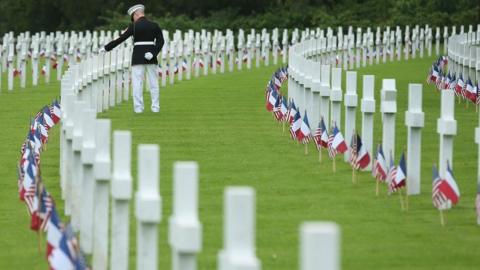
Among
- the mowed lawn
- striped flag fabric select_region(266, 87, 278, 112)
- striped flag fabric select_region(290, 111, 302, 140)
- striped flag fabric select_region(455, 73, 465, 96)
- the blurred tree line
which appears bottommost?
the mowed lawn

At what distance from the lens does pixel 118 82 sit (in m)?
29.8

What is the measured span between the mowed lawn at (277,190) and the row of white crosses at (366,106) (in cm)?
37

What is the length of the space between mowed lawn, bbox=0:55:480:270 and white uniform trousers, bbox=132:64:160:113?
25cm

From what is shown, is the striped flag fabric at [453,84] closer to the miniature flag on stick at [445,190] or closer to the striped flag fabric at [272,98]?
the striped flag fabric at [272,98]

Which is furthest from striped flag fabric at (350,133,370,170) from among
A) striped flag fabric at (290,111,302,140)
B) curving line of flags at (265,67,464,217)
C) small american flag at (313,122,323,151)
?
striped flag fabric at (290,111,302,140)

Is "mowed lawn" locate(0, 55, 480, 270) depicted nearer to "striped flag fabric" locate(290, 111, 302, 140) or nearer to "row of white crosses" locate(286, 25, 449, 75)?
"striped flag fabric" locate(290, 111, 302, 140)

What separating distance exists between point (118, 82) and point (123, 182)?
63.1 ft

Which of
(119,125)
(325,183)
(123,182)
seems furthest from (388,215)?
(119,125)

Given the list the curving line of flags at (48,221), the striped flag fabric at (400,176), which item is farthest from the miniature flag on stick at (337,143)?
the curving line of flags at (48,221)

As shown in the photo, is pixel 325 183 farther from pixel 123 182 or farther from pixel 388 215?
pixel 123 182

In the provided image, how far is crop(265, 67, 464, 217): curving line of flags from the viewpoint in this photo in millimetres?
13383

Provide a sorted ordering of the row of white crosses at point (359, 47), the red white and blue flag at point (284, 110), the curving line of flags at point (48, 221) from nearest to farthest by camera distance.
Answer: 1. the curving line of flags at point (48, 221)
2. the red white and blue flag at point (284, 110)
3. the row of white crosses at point (359, 47)

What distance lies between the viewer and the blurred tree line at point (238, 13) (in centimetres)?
6256

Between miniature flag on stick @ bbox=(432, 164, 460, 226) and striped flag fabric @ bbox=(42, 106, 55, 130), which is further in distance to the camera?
striped flag fabric @ bbox=(42, 106, 55, 130)
